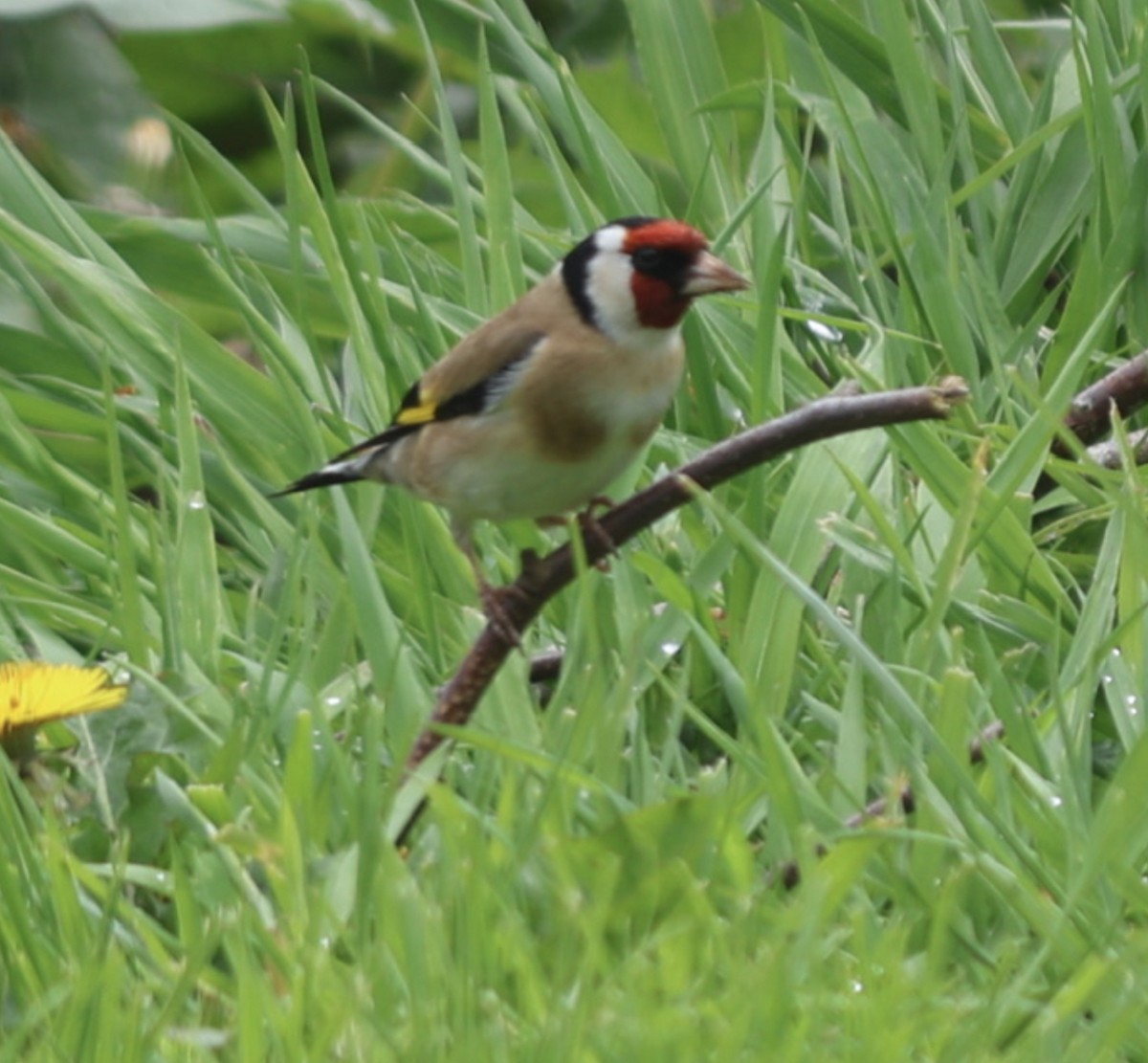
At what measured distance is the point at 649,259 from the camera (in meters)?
3.03

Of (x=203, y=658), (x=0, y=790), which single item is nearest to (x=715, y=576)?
(x=203, y=658)

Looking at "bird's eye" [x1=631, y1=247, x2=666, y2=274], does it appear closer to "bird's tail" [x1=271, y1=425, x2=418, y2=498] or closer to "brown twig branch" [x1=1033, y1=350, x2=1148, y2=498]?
"bird's tail" [x1=271, y1=425, x2=418, y2=498]

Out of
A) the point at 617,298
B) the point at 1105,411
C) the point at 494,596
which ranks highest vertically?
the point at 617,298

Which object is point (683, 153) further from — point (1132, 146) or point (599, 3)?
point (599, 3)

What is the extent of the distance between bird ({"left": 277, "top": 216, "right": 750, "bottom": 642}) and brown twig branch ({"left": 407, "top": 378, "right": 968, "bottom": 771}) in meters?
0.29

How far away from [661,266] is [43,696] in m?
0.93

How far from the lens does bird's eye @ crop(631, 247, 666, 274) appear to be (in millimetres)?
3021

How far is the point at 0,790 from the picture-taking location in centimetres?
239

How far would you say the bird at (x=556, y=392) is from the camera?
2.95 m

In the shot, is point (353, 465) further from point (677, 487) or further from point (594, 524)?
point (677, 487)

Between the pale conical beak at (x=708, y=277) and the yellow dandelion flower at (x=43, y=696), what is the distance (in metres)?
0.84

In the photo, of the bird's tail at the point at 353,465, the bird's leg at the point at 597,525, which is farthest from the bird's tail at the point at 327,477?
the bird's leg at the point at 597,525

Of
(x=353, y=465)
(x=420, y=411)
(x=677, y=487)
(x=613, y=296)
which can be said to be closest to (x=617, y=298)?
(x=613, y=296)

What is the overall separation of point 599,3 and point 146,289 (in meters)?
2.13
